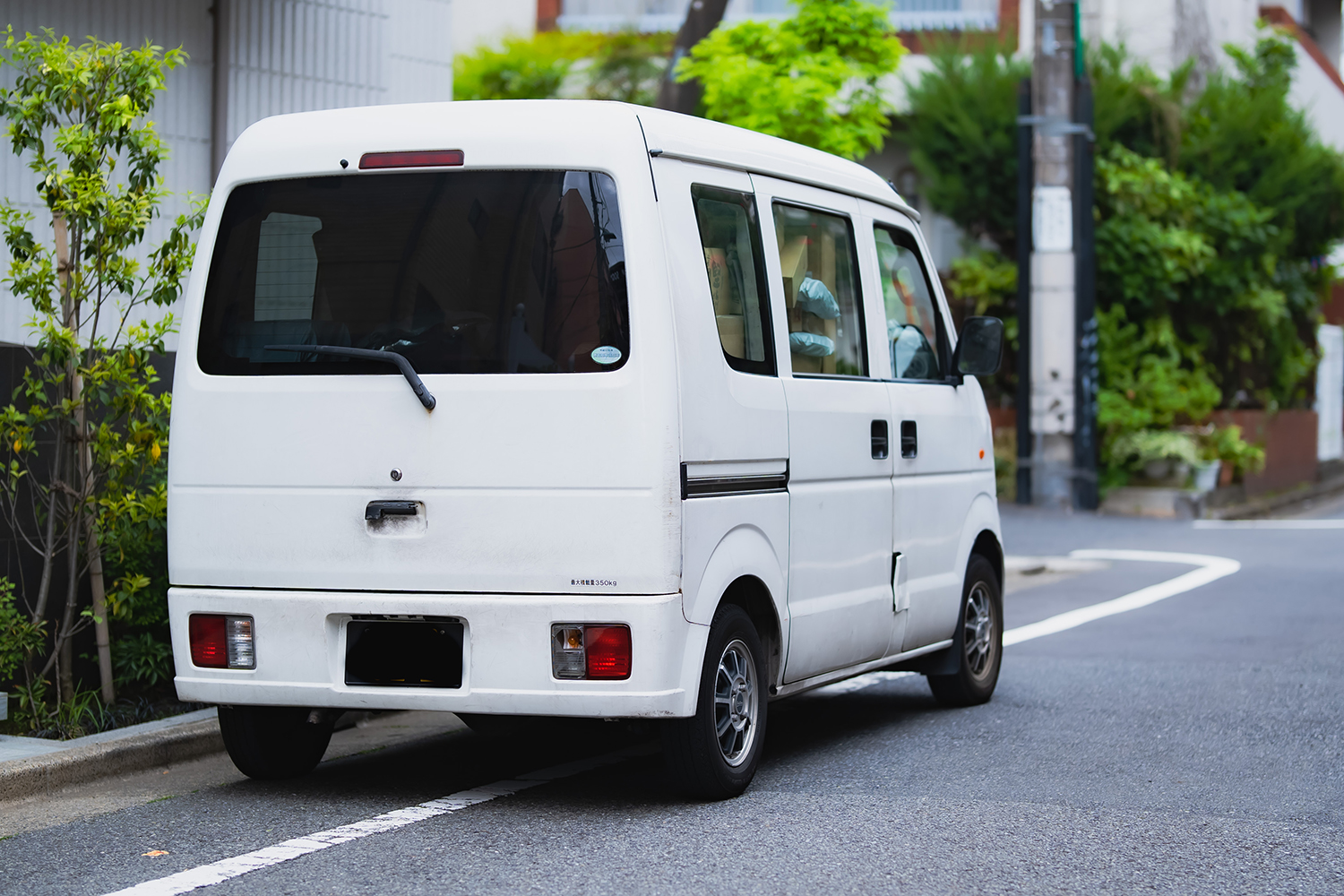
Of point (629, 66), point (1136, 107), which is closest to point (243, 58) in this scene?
point (629, 66)

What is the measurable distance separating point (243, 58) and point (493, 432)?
4720 millimetres

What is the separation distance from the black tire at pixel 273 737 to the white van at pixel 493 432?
0.04 ft

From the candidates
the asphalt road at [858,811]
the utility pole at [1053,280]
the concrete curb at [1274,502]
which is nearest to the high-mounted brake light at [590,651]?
the asphalt road at [858,811]

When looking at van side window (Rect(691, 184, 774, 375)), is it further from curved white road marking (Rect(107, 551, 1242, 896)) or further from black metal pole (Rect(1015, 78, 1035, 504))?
black metal pole (Rect(1015, 78, 1035, 504))

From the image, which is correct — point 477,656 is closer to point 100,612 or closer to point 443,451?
point 443,451

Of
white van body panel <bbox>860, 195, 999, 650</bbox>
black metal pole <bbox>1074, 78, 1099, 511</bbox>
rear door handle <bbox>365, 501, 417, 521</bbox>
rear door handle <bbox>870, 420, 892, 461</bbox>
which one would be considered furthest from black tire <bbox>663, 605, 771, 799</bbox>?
black metal pole <bbox>1074, 78, 1099, 511</bbox>

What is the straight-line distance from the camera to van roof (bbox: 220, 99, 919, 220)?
581cm

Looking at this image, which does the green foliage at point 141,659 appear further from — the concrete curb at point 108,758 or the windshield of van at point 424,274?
the windshield of van at point 424,274

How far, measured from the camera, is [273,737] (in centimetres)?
646

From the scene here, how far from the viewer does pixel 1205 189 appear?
867 inches

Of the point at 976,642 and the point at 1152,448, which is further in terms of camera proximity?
the point at 1152,448

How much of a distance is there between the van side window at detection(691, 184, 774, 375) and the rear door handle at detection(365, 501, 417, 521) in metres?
1.19

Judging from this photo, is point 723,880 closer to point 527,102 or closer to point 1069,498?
point 527,102

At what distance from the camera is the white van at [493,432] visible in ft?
18.4
